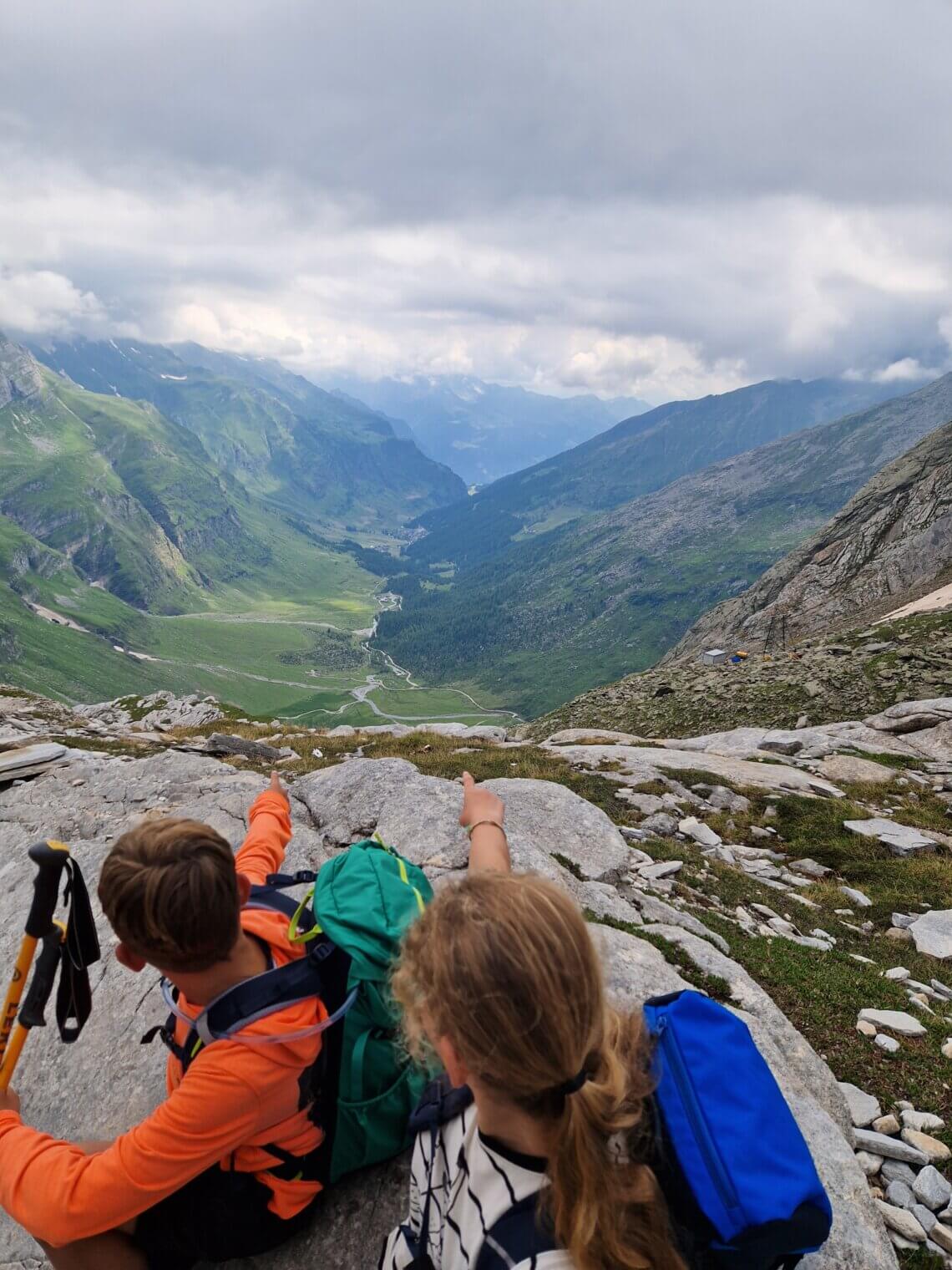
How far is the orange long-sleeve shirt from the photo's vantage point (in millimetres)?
3984

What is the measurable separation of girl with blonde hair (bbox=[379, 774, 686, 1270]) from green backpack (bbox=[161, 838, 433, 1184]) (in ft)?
4.56

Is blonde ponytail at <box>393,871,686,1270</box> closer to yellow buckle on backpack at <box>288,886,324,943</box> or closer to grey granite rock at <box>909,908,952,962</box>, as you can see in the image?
yellow buckle on backpack at <box>288,886,324,943</box>

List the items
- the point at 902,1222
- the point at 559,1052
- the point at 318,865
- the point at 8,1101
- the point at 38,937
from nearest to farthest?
the point at 559,1052 < the point at 8,1101 < the point at 38,937 < the point at 902,1222 < the point at 318,865

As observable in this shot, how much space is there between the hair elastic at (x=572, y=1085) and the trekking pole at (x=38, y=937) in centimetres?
358

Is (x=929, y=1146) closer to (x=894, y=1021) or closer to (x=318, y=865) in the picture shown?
(x=894, y=1021)

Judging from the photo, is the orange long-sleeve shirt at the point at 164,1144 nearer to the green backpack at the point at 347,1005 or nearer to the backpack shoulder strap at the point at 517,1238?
the green backpack at the point at 347,1005

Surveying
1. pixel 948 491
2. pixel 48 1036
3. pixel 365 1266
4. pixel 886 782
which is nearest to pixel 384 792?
pixel 48 1036

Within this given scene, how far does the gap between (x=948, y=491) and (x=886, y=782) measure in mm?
70578

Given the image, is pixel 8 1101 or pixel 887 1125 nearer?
pixel 8 1101

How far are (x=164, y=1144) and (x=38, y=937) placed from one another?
182cm

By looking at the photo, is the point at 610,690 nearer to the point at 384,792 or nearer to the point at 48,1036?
the point at 384,792

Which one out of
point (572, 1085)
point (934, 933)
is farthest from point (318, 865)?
point (934, 933)

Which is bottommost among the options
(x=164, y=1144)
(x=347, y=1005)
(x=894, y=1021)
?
(x=894, y=1021)

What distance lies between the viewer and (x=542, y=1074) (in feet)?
9.65
